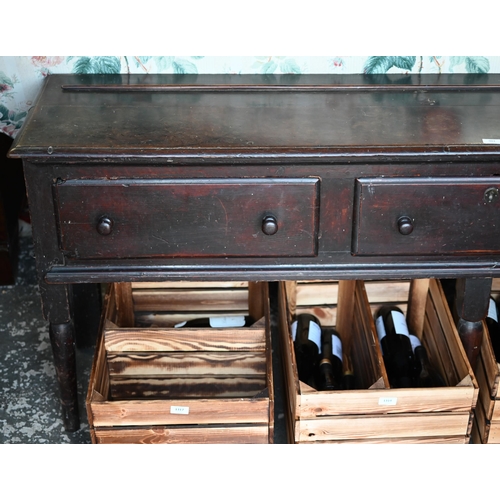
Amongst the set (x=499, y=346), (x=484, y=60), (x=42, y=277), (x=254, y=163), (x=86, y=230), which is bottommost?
(x=499, y=346)

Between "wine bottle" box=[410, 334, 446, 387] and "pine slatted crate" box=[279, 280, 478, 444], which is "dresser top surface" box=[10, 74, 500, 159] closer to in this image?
"pine slatted crate" box=[279, 280, 478, 444]

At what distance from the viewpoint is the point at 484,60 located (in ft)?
5.81

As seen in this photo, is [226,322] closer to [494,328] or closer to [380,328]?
[380,328]

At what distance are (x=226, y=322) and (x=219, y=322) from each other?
0.02m

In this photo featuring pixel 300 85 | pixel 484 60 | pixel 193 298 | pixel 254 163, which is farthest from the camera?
pixel 193 298

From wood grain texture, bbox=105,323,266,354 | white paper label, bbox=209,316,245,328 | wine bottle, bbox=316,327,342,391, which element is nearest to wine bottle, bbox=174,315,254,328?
white paper label, bbox=209,316,245,328

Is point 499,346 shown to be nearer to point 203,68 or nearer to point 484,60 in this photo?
point 484,60

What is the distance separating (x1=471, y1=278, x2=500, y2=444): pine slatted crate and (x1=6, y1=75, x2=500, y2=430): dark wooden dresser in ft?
0.39

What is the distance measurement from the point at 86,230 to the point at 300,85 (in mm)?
633

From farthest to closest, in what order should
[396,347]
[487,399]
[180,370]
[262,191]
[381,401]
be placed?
[396,347] < [180,370] < [487,399] < [381,401] < [262,191]

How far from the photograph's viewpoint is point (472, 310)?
62.1 inches

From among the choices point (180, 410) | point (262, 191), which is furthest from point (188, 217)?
point (180, 410)

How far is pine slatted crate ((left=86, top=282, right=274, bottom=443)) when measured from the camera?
4.92 feet

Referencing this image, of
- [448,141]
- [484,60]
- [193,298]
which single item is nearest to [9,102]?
[193,298]
